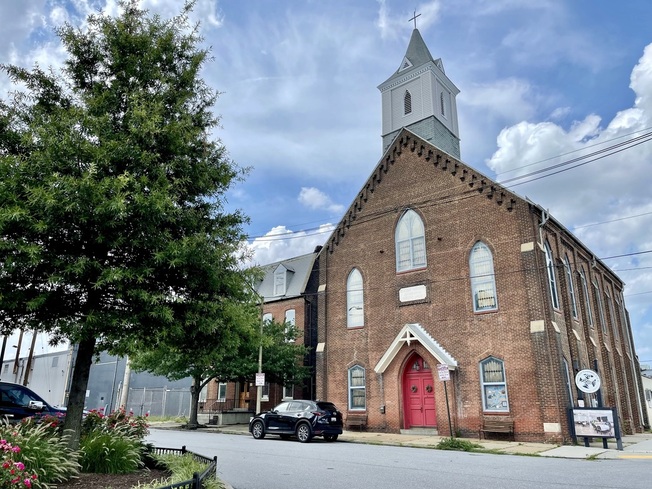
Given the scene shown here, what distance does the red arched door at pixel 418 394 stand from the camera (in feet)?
70.3

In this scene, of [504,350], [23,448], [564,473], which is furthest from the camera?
[504,350]

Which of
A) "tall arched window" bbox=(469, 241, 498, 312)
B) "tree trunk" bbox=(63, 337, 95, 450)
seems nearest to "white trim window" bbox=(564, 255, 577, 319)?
"tall arched window" bbox=(469, 241, 498, 312)

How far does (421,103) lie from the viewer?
29344 mm

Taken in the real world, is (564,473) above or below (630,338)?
below

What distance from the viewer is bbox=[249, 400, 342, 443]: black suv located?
60.4 feet

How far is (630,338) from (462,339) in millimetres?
19491

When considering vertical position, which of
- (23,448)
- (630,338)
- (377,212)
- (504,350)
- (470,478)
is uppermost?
(377,212)

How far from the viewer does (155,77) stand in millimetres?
8930

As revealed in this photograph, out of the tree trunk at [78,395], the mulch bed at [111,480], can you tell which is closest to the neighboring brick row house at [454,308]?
the mulch bed at [111,480]

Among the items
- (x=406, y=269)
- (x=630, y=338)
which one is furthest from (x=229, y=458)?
(x=630, y=338)

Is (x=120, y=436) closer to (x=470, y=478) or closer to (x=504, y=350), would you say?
(x=470, y=478)

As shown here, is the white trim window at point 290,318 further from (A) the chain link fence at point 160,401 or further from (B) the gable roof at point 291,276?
(A) the chain link fence at point 160,401

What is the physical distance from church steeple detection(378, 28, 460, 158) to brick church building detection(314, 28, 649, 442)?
1.39ft

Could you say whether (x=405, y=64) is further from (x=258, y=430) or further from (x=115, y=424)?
(x=115, y=424)
